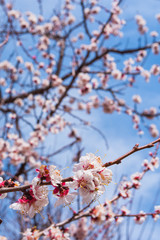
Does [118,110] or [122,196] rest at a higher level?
[118,110]

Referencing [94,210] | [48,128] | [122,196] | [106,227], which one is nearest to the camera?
[94,210]

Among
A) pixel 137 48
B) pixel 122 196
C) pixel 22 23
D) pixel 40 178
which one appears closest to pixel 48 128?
pixel 137 48

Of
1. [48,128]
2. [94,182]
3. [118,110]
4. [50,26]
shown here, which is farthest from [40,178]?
[50,26]

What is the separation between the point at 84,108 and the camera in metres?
7.36

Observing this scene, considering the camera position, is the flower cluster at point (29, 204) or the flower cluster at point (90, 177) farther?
the flower cluster at point (29, 204)

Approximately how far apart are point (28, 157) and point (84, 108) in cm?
225

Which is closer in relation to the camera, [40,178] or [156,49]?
[40,178]

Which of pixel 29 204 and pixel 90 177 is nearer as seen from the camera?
pixel 90 177

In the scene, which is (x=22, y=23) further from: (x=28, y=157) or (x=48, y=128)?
(x=28, y=157)

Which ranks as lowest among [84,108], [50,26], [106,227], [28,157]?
[106,227]

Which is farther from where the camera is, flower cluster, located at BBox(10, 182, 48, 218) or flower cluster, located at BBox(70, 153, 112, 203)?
flower cluster, located at BBox(10, 182, 48, 218)

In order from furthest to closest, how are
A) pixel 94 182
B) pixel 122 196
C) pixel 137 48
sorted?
pixel 137 48 → pixel 122 196 → pixel 94 182

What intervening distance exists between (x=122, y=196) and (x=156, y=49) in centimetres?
538

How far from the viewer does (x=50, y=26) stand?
7.76 m
